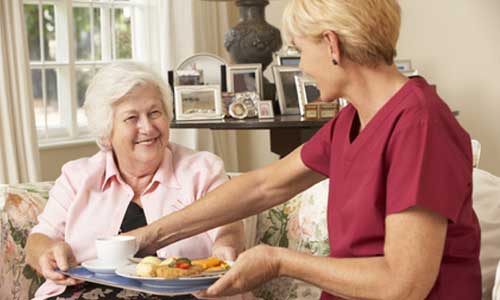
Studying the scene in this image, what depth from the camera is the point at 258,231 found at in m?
2.66

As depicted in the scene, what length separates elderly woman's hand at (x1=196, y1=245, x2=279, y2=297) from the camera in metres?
1.68

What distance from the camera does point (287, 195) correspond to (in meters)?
2.10

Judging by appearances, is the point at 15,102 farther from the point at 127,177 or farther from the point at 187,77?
the point at 127,177

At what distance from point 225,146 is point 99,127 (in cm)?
281

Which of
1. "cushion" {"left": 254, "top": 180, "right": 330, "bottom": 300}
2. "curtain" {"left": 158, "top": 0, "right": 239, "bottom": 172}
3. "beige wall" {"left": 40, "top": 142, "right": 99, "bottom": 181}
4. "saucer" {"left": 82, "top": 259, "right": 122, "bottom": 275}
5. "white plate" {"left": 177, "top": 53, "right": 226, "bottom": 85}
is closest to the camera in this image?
"saucer" {"left": 82, "top": 259, "right": 122, "bottom": 275}

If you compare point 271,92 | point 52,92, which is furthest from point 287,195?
point 52,92

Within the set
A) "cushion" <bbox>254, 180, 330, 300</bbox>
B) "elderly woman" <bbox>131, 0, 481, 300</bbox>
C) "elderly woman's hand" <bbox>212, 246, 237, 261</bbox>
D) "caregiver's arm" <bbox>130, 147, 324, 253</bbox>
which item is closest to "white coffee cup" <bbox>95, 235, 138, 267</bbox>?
"caregiver's arm" <bbox>130, 147, 324, 253</bbox>

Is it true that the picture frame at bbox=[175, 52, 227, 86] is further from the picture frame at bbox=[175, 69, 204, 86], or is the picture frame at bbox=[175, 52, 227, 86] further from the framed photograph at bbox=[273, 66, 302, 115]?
the framed photograph at bbox=[273, 66, 302, 115]

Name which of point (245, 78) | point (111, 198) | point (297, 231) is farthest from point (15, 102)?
point (297, 231)

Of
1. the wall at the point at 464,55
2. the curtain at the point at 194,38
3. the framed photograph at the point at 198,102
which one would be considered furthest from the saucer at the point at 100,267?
the wall at the point at 464,55

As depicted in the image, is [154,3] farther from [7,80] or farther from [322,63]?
[322,63]

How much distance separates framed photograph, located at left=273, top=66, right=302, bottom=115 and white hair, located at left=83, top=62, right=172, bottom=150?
1348mm

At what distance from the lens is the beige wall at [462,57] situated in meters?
4.55

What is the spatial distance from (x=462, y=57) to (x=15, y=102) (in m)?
2.38
